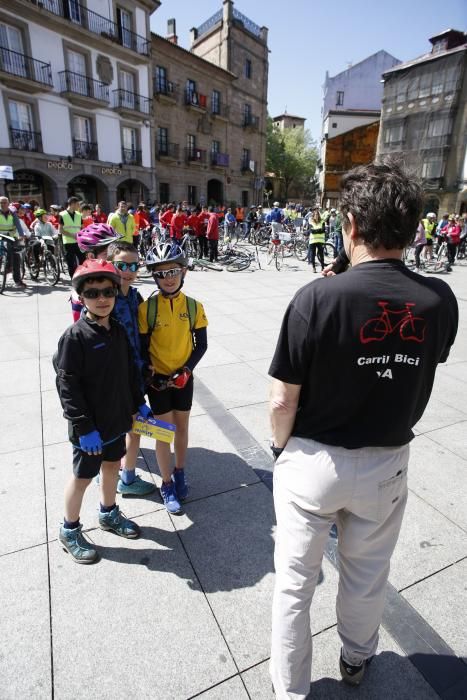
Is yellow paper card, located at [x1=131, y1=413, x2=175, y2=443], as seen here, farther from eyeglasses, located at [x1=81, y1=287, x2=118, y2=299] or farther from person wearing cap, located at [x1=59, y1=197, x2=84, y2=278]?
person wearing cap, located at [x1=59, y1=197, x2=84, y2=278]

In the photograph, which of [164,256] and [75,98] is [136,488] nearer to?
[164,256]

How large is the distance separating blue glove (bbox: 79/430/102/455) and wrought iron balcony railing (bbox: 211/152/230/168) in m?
34.3

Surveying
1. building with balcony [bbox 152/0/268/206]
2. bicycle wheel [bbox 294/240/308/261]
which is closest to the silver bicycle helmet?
bicycle wheel [bbox 294/240/308/261]

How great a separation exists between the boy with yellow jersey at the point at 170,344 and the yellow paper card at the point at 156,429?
27 centimetres

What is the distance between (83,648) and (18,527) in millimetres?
956

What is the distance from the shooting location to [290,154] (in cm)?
5166

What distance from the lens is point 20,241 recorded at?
895 centimetres

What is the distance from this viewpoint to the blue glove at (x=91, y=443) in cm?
202

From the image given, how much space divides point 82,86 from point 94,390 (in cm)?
2500

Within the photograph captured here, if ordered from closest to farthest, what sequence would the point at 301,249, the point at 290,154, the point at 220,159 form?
the point at 301,249 < the point at 220,159 < the point at 290,154

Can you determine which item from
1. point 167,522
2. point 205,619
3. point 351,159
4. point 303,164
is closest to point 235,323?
point 167,522

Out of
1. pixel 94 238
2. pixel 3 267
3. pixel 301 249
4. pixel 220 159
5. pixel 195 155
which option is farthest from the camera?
pixel 220 159

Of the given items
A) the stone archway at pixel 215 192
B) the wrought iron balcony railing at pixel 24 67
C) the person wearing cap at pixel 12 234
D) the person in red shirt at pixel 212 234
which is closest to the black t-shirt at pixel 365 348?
the person wearing cap at pixel 12 234

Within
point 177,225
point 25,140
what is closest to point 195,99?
point 25,140
